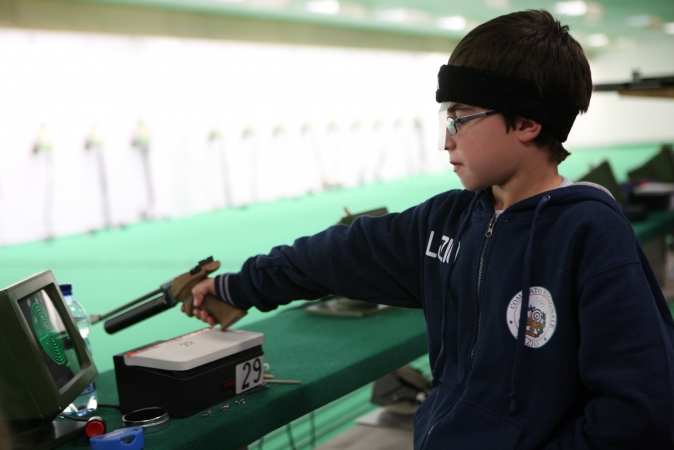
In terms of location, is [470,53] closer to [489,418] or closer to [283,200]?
[489,418]

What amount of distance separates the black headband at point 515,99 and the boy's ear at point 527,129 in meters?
0.01

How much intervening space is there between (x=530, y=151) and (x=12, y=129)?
9.66 m

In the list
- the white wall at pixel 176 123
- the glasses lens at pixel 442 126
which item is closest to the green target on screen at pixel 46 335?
the glasses lens at pixel 442 126

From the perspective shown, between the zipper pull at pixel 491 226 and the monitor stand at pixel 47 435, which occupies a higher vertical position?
the zipper pull at pixel 491 226

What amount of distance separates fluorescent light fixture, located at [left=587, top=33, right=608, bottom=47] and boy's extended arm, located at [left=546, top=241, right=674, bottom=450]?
19480 mm

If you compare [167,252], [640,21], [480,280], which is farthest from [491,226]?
[640,21]

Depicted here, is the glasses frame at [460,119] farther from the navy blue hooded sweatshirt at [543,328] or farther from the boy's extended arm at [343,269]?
the boy's extended arm at [343,269]

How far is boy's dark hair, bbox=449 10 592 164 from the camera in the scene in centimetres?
116

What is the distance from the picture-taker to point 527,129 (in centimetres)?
119

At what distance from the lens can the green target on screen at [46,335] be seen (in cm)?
138

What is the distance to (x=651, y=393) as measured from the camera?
99 cm

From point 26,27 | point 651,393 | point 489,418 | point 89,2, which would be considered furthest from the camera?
point 89,2

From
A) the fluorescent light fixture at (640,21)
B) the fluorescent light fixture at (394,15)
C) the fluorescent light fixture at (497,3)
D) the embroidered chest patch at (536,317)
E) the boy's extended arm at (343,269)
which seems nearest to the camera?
the embroidered chest patch at (536,317)

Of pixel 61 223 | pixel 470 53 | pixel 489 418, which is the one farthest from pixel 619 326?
pixel 61 223
